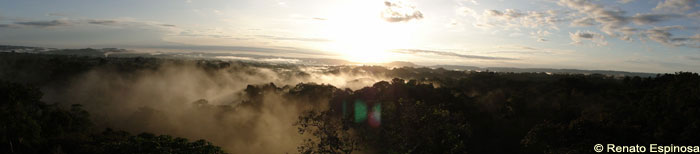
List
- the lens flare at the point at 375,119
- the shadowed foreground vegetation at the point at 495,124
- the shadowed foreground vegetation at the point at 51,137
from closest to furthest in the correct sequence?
the shadowed foreground vegetation at the point at 51,137
the shadowed foreground vegetation at the point at 495,124
the lens flare at the point at 375,119

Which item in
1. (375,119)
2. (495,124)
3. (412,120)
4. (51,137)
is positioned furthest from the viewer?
(495,124)

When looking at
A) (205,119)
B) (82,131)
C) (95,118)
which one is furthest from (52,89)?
(82,131)

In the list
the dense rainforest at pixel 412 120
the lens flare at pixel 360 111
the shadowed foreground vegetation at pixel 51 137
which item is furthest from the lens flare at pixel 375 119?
the shadowed foreground vegetation at pixel 51 137

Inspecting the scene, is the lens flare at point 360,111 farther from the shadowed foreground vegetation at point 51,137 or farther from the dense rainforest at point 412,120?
the shadowed foreground vegetation at point 51,137

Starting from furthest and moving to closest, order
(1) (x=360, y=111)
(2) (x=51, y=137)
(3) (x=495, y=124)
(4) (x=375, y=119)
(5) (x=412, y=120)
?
(3) (x=495, y=124) < (1) (x=360, y=111) < (4) (x=375, y=119) < (5) (x=412, y=120) < (2) (x=51, y=137)

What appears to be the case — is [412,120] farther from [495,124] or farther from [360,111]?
[495,124]

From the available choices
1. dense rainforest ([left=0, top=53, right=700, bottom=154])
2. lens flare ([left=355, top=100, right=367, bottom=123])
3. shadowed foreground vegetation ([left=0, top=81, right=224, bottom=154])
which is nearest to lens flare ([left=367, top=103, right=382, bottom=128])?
dense rainforest ([left=0, top=53, right=700, bottom=154])

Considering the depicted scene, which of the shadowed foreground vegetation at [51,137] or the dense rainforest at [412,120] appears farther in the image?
the dense rainforest at [412,120]

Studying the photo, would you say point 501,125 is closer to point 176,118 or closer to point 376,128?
point 376,128

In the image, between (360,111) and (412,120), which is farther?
(360,111)

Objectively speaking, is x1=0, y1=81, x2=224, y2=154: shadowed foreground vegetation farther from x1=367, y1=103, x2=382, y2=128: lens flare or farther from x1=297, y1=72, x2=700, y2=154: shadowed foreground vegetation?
x1=367, y1=103, x2=382, y2=128: lens flare

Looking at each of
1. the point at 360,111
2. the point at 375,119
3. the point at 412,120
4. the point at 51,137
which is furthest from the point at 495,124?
the point at 51,137

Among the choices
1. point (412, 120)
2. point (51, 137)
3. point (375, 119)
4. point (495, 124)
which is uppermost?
point (412, 120)

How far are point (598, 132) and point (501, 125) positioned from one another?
57.3 feet
